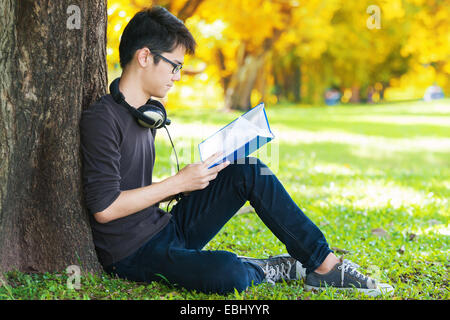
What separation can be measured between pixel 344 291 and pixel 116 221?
1.30m

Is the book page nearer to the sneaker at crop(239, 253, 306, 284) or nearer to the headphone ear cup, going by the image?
the headphone ear cup

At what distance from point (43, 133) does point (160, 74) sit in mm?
693

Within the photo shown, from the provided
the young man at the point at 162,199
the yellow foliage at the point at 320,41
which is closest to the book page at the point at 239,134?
the young man at the point at 162,199

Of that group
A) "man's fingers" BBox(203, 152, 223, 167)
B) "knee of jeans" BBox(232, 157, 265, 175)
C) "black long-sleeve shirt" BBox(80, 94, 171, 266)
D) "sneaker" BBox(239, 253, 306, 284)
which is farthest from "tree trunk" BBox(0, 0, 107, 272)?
"sneaker" BBox(239, 253, 306, 284)

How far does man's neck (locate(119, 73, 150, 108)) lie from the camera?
2943 millimetres

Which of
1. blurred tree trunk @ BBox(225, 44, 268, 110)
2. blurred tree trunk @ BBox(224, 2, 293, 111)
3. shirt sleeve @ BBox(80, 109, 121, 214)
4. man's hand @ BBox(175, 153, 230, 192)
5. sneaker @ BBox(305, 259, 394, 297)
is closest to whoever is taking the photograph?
shirt sleeve @ BBox(80, 109, 121, 214)

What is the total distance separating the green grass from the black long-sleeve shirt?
248 millimetres

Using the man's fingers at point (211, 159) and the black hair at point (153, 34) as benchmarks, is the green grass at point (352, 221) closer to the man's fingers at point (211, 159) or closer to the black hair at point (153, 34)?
the man's fingers at point (211, 159)

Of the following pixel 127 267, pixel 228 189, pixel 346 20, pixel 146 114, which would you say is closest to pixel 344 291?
pixel 228 189

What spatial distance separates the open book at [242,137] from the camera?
2775 mm

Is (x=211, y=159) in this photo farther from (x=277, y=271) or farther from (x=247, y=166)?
(x=277, y=271)

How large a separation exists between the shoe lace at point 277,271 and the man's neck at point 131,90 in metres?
1.22

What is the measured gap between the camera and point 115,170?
2.74 metres
